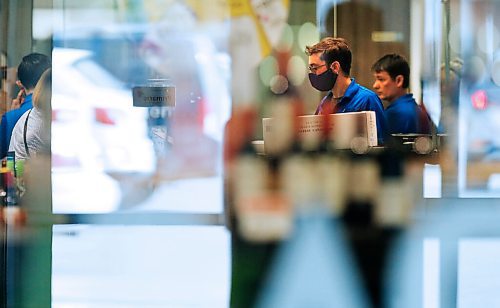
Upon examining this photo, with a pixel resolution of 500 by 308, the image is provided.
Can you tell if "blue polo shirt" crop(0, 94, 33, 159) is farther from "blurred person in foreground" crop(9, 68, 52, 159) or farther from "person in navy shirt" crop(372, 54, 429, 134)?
"person in navy shirt" crop(372, 54, 429, 134)

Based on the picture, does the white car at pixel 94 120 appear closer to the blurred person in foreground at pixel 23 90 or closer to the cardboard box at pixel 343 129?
the blurred person in foreground at pixel 23 90

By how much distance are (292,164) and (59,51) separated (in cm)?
96

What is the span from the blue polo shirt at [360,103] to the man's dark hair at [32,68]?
1.04m

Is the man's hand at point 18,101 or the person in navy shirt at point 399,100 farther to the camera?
the man's hand at point 18,101

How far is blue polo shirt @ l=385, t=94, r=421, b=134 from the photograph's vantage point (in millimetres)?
3156

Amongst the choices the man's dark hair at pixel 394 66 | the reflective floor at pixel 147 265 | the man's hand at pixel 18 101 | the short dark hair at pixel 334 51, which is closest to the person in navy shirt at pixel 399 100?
the man's dark hair at pixel 394 66

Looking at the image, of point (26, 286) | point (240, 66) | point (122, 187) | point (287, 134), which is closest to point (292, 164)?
point (287, 134)

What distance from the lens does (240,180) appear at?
3.24 metres

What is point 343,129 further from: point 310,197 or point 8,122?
point 8,122

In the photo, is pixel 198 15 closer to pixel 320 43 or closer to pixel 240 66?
pixel 240 66

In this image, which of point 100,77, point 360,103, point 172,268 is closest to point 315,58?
point 360,103

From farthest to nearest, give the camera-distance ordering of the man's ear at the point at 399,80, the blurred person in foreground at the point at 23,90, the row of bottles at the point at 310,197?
the blurred person in foreground at the point at 23,90 → the row of bottles at the point at 310,197 → the man's ear at the point at 399,80

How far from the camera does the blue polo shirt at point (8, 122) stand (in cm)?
333

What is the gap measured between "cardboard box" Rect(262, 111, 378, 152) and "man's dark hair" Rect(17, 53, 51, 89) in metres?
0.94
